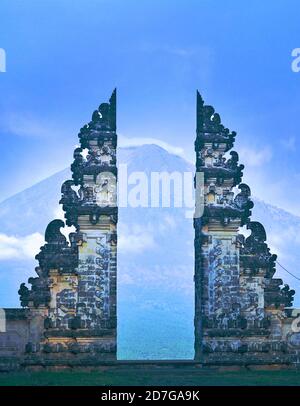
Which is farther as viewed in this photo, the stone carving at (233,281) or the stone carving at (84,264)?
the stone carving at (233,281)

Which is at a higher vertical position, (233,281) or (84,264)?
(84,264)

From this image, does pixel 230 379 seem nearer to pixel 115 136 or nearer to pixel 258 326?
pixel 258 326

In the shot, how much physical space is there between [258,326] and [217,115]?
5538 mm

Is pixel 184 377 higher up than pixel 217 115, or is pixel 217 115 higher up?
pixel 217 115

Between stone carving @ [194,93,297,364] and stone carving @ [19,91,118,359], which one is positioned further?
stone carving @ [194,93,297,364]

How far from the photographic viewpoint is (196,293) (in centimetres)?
2650

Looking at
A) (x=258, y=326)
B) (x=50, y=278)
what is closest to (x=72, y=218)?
(x=50, y=278)

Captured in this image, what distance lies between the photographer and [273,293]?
85.4 feet
